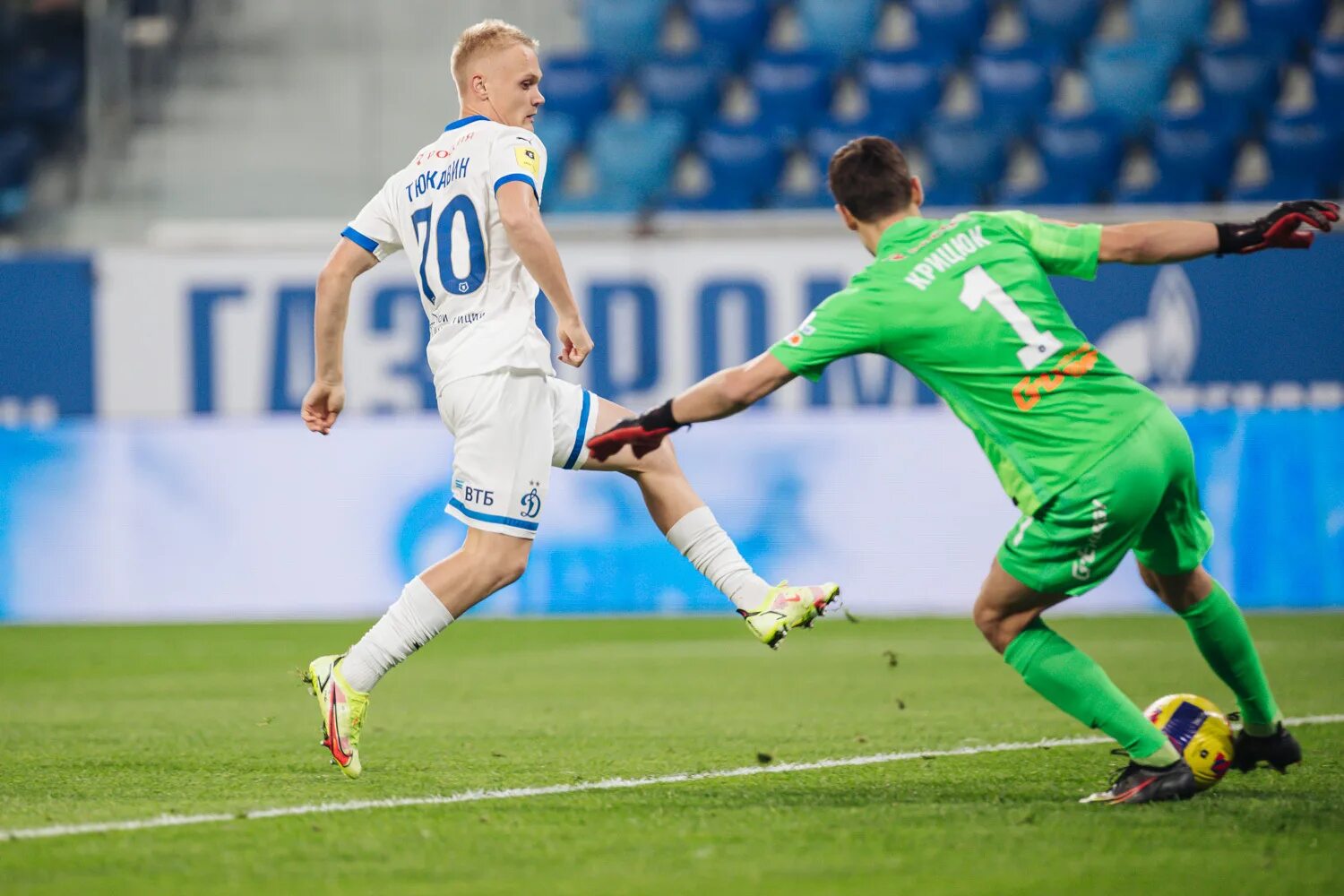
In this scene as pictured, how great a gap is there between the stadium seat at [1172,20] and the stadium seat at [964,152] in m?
1.65

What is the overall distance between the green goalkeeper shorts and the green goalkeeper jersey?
38 mm

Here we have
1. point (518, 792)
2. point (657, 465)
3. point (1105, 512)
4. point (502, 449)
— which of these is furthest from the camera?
point (657, 465)

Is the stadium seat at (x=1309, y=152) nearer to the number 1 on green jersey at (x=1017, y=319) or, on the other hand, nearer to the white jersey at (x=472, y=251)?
the white jersey at (x=472, y=251)

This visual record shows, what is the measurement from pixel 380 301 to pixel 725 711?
6.96 m

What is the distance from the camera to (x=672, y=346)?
12.9 m

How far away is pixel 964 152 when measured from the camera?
14211mm

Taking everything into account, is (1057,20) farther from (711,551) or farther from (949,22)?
(711,551)

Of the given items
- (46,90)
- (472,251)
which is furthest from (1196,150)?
(472,251)

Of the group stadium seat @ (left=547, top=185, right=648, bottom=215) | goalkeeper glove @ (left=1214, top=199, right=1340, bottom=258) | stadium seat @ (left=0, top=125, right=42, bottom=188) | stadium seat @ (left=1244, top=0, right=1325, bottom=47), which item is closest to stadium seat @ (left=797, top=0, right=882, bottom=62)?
stadium seat @ (left=547, top=185, right=648, bottom=215)

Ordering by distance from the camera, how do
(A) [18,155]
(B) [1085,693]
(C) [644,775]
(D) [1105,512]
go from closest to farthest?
1. (D) [1105,512]
2. (B) [1085,693]
3. (C) [644,775]
4. (A) [18,155]

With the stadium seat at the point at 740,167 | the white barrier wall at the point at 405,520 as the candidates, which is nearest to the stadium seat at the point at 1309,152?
the stadium seat at the point at 740,167

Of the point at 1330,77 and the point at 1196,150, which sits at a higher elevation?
the point at 1330,77

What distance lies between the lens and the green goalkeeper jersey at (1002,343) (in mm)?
4137

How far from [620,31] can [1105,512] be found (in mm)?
12011
